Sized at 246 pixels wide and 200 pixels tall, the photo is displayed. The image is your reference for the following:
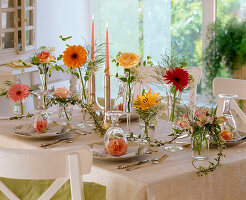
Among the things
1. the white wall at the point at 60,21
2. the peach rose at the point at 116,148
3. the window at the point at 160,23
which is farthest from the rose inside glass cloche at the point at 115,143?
the white wall at the point at 60,21

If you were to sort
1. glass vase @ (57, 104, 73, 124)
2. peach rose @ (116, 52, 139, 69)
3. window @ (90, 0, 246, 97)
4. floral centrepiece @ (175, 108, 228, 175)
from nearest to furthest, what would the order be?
floral centrepiece @ (175, 108, 228, 175) → peach rose @ (116, 52, 139, 69) → glass vase @ (57, 104, 73, 124) → window @ (90, 0, 246, 97)

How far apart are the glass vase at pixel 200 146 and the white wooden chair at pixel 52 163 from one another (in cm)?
43

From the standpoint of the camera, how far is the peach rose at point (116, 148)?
1711 millimetres

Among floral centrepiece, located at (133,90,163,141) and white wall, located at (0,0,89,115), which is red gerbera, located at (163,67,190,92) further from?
white wall, located at (0,0,89,115)

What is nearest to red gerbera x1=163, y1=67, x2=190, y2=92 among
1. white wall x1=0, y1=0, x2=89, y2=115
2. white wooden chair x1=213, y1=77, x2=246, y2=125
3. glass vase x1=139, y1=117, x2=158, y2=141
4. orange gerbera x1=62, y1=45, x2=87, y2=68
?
glass vase x1=139, y1=117, x2=158, y2=141

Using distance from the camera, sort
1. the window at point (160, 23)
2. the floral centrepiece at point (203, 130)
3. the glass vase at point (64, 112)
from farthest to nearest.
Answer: the window at point (160, 23)
the glass vase at point (64, 112)
the floral centrepiece at point (203, 130)

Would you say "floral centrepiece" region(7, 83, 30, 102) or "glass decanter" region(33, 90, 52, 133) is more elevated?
"floral centrepiece" region(7, 83, 30, 102)

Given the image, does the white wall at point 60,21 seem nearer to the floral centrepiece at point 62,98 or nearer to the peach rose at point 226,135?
the floral centrepiece at point 62,98

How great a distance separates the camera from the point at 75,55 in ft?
6.78

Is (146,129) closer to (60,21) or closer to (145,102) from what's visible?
(145,102)

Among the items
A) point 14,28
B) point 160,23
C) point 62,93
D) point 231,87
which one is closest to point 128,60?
point 62,93

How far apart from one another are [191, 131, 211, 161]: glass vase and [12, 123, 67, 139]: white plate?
23.3 inches

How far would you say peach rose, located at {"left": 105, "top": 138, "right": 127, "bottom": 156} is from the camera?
171 centimetres

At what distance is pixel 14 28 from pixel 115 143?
8.98 feet
